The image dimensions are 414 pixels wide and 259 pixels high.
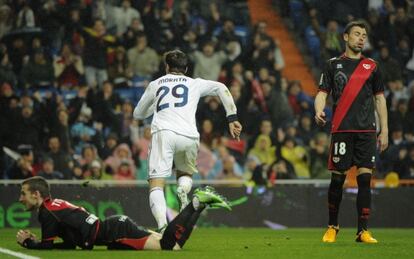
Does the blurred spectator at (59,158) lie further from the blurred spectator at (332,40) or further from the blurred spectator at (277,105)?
the blurred spectator at (332,40)

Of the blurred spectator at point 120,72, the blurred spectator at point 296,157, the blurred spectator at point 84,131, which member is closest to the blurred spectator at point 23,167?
the blurred spectator at point 84,131

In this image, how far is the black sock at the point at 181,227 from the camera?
888cm

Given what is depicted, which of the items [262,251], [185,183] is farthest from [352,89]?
[262,251]

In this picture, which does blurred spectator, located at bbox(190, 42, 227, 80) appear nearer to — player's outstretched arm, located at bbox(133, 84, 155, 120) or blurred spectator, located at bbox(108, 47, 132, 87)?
blurred spectator, located at bbox(108, 47, 132, 87)

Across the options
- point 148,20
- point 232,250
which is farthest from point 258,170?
point 232,250

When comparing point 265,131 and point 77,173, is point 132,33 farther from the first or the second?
point 77,173

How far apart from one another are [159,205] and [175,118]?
3.16ft

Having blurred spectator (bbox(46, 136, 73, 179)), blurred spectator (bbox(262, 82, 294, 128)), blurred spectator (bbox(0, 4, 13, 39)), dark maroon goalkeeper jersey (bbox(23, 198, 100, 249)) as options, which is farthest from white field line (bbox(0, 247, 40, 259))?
blurred spectator (bbox(0, 4, 13, 39))

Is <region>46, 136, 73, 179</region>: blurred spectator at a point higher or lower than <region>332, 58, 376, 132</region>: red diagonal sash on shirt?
lower

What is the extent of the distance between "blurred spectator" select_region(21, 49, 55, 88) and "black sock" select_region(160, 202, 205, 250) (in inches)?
427

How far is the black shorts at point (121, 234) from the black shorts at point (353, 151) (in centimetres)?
258

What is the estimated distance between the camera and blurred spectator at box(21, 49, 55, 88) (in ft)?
63.7

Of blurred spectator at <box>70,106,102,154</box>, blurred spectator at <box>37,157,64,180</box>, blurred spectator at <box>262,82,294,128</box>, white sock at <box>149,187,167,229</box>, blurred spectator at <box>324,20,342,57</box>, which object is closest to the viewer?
white sock at <box>149,187,167,229</box>

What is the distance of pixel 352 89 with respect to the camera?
1082 centimetres
